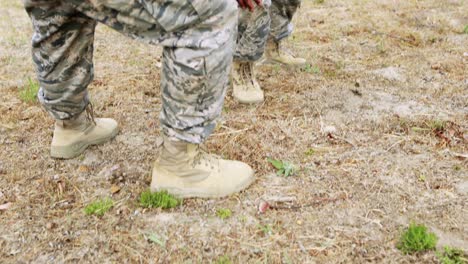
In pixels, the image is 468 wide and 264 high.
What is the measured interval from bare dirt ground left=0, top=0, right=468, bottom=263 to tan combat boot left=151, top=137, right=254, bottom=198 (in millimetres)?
58

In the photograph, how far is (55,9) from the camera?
1.97m

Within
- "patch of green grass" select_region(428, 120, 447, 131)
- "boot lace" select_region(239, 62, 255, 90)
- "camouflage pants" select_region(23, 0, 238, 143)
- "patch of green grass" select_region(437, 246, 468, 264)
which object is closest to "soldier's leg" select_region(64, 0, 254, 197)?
"camouflage pants" select_region(23, 0, 238, 143)

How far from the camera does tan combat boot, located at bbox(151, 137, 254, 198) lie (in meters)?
2.16

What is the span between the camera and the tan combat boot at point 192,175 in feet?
7.09

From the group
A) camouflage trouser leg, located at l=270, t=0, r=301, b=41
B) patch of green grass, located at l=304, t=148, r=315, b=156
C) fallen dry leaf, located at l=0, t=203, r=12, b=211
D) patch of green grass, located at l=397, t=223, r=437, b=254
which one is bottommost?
patch of green grass, located at l=304, t=148, r=315, b=156

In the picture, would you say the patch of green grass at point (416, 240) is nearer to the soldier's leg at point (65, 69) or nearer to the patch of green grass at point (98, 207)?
the patch of green grass at point (98, 207)

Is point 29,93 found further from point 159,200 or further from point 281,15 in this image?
point 281,15

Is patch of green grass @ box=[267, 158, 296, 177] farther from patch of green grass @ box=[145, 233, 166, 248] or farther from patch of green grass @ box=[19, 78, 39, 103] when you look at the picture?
patch of green grass @ box=[19, 78, 39, 103]

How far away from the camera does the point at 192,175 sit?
220 cm

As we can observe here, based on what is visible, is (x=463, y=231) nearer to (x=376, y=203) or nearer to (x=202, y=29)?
(x=376, y=203)

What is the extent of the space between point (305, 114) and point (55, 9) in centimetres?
171

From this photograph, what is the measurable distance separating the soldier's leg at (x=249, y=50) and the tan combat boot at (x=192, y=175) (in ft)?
3.65

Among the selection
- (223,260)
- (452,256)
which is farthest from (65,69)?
(452,256)

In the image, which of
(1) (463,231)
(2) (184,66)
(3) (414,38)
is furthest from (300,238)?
(3) (414,38)
